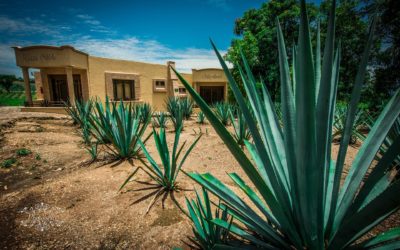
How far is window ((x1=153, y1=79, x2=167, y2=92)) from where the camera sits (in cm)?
1442

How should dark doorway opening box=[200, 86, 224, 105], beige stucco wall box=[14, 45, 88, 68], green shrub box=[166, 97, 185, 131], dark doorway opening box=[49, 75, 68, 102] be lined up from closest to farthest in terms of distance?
green shrub box=[166, 97, 185, 131] < beige stucco wall box=[14, 45, 88, 68] < dark doorway opening box=[49, 75, 68, 102] < dark doorway opening box=[200, 86, 224, 105]

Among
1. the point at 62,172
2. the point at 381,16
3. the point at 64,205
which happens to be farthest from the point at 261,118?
the point at 381,16

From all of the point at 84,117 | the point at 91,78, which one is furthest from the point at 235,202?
the point at 91,78

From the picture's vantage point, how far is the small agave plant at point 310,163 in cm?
63

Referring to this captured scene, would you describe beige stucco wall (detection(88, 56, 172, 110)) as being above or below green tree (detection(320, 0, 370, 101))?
below

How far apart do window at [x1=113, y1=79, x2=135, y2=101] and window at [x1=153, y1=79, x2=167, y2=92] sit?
1642 mm

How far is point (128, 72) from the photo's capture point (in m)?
13.1

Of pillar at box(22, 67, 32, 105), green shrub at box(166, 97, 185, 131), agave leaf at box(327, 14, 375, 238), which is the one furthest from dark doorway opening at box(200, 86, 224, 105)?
agave leaf at box(327, 14, 375, 238)

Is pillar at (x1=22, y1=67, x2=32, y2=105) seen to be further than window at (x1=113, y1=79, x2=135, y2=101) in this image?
No

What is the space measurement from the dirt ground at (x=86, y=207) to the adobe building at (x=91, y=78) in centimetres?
946

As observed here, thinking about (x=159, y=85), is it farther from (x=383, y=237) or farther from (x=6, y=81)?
(x=6, y=81)

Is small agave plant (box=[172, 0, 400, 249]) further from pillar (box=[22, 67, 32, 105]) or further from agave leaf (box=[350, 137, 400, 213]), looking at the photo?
pillar (box=[22, 67, 32, 105])

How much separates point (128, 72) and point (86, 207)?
42.0ft

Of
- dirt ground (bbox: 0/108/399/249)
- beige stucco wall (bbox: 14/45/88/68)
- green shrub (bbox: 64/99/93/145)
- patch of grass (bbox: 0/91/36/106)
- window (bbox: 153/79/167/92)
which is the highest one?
beige stucco wall (bbox: 14/45/88/68)
